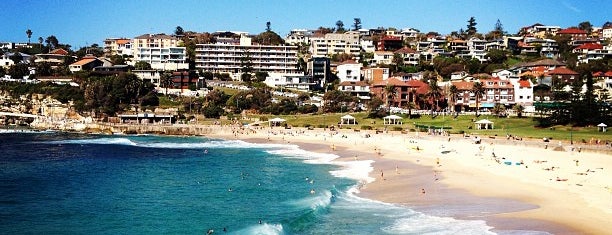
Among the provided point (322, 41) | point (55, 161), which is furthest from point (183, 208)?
point (322, 41)

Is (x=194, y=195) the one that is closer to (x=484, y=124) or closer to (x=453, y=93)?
(x=484, y=124)

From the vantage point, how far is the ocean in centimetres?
3231

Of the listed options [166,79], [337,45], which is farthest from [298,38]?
[166,79]

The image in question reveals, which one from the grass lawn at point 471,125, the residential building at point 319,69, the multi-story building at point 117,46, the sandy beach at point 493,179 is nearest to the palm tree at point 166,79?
the grass lawn at point 471,125

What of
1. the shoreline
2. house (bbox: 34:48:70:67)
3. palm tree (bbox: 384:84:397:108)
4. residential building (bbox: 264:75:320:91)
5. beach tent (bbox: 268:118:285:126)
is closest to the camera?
the shoreline

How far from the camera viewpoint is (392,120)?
287ft

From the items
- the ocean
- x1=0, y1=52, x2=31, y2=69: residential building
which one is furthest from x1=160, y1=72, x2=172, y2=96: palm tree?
the ocean

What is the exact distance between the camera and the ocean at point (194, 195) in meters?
32.3

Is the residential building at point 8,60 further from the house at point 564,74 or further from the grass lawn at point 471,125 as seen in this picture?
the house at point 564,74

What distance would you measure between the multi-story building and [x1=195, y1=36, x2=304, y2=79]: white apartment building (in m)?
24.3

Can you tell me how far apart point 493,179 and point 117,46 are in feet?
448

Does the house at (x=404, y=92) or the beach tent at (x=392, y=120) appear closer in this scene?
the beach tent at (x=392, y=120)

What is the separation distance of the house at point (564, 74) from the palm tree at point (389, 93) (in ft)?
110

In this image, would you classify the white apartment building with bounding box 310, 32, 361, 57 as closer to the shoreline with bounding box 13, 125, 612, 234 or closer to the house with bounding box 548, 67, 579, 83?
the house with bounding box 548, 67, 579, 83
